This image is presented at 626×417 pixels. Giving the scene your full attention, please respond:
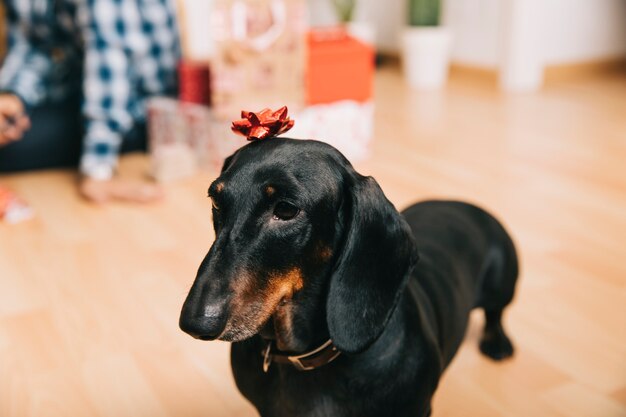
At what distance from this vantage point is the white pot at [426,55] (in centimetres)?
459

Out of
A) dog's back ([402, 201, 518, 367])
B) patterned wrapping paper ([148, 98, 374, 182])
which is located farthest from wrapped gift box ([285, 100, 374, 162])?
dog's back ([402, 201, 518, 367])

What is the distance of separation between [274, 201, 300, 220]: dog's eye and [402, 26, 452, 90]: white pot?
156 inches

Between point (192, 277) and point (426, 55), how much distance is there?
3.29m

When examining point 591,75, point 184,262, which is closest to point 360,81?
point 184,262

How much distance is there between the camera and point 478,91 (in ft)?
14.5

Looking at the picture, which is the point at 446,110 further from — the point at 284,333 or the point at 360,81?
the point at 284,333

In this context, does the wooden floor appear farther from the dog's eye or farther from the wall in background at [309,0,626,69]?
the wall in background at [309,0,626,69]

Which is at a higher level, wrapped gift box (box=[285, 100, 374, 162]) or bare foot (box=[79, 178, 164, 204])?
wrapped gift box (box=[285, 100, 374, 162])

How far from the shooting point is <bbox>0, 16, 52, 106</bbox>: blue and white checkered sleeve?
8.26 ft

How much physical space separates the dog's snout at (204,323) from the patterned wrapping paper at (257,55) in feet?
6.05

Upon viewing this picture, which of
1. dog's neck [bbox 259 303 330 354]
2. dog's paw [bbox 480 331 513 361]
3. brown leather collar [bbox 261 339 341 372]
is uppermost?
dog's neck [bbox 259 303 330 354]

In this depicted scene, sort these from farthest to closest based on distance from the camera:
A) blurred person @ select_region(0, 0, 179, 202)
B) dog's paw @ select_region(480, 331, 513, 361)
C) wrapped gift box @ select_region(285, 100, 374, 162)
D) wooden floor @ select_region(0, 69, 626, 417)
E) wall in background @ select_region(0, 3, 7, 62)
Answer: wall in background @ select_region(0, 3, 7, 62) < wrapped gift box @ select_region(285, 100, 374, 162) < blurred person @ select_region(0, 0, 179, 202) < dog's paw @ select_region(480, 331, 513, 361) < wooden floor @ select_region(0, 69, 626, 417)

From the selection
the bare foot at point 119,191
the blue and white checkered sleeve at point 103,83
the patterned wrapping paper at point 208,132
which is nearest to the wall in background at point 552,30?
the patterned wrapping paper at point 208,132

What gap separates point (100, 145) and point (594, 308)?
1.82m
